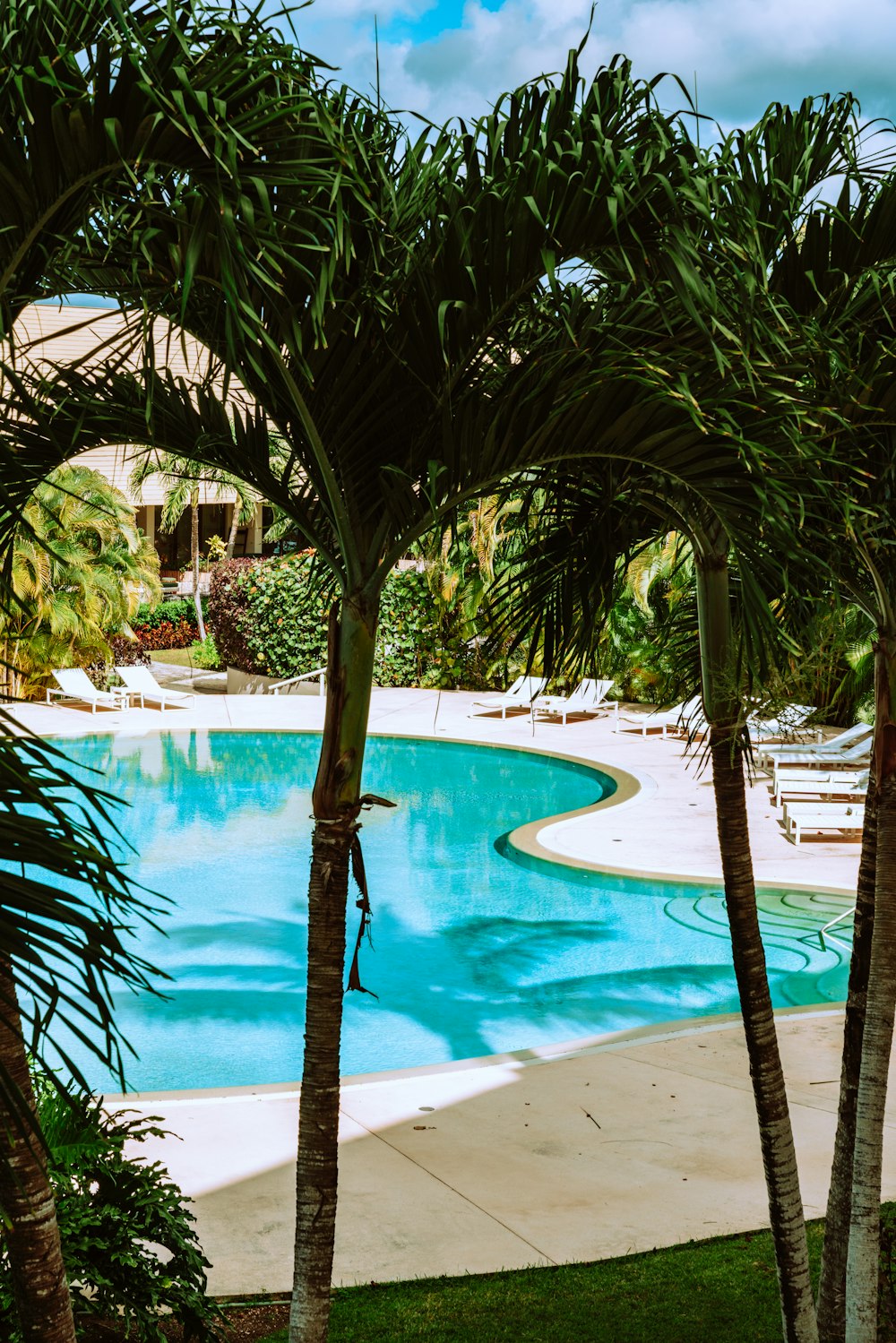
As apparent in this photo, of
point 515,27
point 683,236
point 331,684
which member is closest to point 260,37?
point 683,236

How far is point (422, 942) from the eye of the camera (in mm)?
10586

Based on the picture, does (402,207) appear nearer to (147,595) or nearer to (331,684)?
(331,684)

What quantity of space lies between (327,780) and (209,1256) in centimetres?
219

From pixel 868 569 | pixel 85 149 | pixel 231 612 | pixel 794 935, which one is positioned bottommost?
pixel 794 935

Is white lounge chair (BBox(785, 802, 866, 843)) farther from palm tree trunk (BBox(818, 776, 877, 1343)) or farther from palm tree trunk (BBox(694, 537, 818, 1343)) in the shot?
palm tree trunk (BBox(694, 537, 818, 1343))

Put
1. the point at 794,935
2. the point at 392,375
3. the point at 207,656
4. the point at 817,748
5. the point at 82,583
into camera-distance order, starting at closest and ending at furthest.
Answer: the point at 392,375 → the point at 794,935 → the point at 817,748 → the point at 82,583 → the point at 207,656

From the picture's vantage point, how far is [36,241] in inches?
95.3

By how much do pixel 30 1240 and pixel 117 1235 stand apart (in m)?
1.19

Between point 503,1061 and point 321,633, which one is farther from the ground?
point 321,633

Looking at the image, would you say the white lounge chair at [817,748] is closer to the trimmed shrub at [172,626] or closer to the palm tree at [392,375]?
the palm tree at [392,375]

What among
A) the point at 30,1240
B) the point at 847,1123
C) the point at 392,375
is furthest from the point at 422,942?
the point at 30,1240

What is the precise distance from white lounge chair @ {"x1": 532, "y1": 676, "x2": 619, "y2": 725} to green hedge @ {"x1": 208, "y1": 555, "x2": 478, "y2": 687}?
107 inches

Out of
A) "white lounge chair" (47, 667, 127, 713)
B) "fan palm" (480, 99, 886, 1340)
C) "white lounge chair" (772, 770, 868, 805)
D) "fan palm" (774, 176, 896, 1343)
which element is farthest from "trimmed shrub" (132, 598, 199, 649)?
"fan palm" (774, 176, 896, 1343)

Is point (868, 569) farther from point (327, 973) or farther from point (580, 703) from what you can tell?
point (580, 703)
